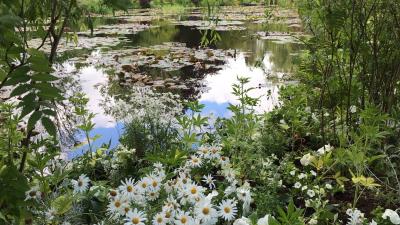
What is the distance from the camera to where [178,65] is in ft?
31.6

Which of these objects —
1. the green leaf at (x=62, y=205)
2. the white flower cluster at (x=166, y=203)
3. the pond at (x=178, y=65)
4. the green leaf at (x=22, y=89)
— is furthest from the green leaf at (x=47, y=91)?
the pond at (x=178, y=65)

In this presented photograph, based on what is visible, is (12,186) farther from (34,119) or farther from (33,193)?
(33,193)

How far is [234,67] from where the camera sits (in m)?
9.90

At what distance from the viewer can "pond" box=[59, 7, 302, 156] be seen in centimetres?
730

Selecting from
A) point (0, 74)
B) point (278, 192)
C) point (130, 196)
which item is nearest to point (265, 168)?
point (278, 192)

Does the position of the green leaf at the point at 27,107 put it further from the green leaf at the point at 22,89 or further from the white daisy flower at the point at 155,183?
the white daisy flower at the point at 155,183

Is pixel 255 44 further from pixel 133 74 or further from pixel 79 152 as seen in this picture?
pixel 79 152

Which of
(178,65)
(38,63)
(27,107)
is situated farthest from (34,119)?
(178,65)

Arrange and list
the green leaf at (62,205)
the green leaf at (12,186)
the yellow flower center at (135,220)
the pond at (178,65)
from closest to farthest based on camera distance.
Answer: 1. the green leaf at (12,186)
2. the yellow flower center at (135,220)
3. the green leaf at (62,205)
4. the pond at (178,65)

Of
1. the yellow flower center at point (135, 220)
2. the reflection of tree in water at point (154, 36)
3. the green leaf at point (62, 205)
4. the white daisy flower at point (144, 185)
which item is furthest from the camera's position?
the reflection of tree in water at point (154, 36)

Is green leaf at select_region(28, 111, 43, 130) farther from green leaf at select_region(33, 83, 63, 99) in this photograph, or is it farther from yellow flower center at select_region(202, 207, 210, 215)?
yellow flower center at select_region(202, 207, 210, 215)

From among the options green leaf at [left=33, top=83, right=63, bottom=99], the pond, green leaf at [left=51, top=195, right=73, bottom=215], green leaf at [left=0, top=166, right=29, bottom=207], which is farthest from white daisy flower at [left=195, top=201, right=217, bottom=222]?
the pond

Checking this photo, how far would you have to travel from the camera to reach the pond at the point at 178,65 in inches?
287

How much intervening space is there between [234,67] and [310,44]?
247 inches
